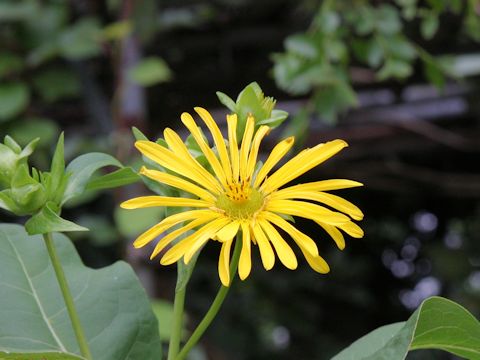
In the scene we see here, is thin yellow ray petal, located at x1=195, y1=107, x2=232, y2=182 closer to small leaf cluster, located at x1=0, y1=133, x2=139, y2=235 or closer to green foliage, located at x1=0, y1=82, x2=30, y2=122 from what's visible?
small leaf cluster, located at x1=0, y1=133, x2=139, y2=235

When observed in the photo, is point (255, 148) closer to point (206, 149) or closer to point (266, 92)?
point (206, 149)

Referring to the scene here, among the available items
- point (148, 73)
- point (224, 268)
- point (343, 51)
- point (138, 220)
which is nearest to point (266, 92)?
point (148, 73)

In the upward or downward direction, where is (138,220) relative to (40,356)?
downward

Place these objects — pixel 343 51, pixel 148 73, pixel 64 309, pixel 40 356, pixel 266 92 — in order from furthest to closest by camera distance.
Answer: pixel 266 92, pixel 148 73, pixel 343 51, pixel 64 309, pixel 40 356

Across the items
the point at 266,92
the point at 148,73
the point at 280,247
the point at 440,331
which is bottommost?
the point at 266,92

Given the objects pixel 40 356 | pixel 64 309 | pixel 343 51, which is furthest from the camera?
pixel 343 51

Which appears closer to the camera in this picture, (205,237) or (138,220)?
(205,237)

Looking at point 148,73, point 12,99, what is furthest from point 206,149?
point 12,99
